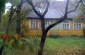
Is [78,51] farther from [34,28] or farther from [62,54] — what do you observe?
[34,28]

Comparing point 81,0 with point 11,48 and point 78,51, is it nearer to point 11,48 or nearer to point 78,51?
point 78,51

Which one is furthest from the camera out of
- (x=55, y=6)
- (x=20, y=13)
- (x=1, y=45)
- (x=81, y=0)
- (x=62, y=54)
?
(x=55, y=6)

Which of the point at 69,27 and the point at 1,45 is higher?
the point at 1,45

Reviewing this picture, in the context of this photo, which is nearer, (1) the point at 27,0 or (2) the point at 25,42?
(2) the point at 25,42

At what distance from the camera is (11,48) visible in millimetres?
2119

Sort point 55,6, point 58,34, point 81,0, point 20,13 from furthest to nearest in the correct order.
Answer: point 55,6 → point 58,34 → point 20,13 → point 81,0

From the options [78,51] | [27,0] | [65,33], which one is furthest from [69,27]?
[27,0]

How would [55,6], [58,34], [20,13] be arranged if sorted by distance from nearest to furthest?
[20,13] → [58,34] → [55,6]

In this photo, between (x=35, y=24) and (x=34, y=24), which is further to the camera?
(x=34, y=24)

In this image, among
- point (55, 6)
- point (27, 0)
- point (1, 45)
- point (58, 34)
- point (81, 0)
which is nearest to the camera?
point (1, 45)

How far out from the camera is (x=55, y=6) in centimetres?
4281

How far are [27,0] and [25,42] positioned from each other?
1109 cm

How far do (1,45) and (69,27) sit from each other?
120 ft

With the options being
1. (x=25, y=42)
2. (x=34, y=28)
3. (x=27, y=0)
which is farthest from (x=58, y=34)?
(x=25, y=42)
